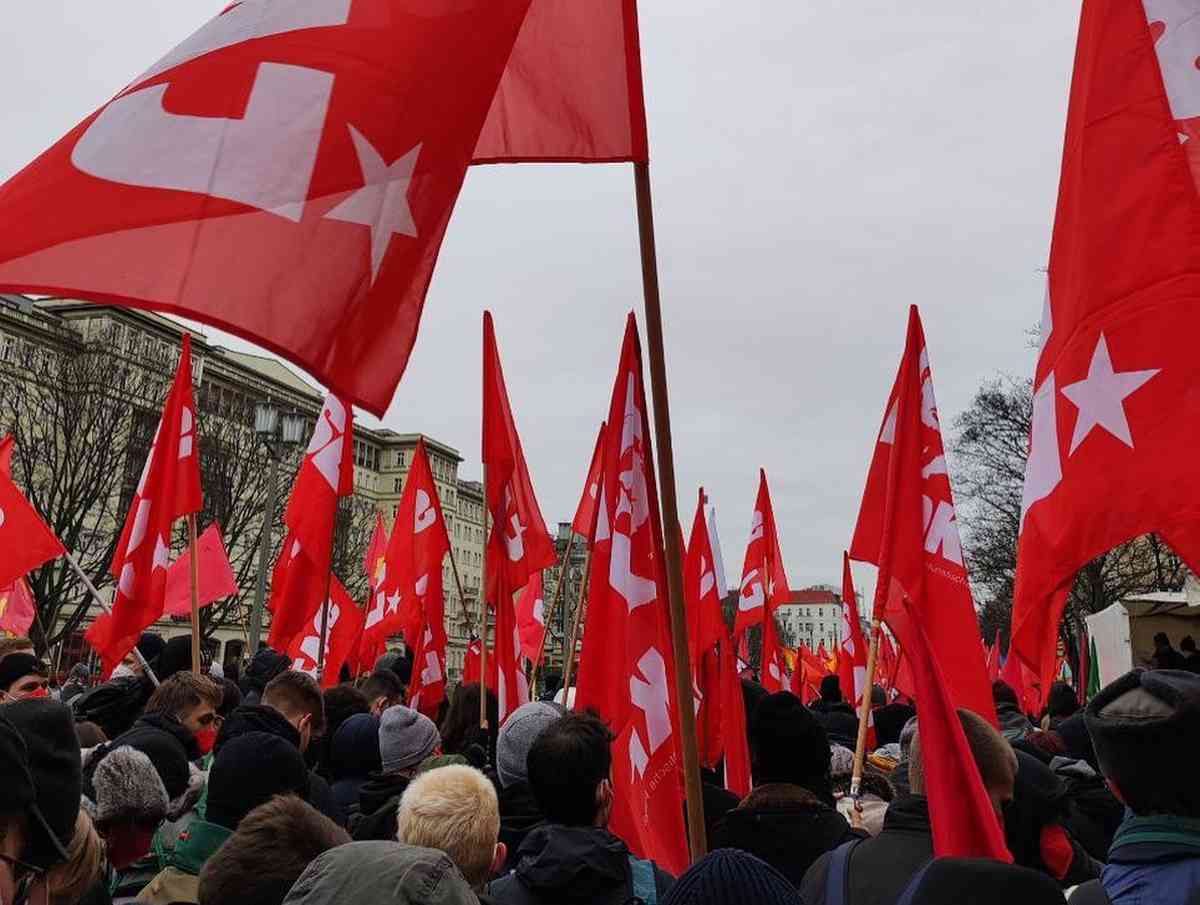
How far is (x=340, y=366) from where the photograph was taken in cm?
293

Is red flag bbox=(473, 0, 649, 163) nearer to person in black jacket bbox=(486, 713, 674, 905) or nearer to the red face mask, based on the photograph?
person in black jacket bbox=(486, 713, 674, 905)

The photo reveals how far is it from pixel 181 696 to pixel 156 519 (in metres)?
3.80

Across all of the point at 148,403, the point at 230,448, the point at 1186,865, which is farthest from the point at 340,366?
the point at 230,448

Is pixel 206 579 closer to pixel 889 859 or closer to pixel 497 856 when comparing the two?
pixel 497 856

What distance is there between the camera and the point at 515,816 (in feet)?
14.2

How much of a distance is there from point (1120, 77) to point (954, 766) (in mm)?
2827

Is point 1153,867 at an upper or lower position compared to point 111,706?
lower

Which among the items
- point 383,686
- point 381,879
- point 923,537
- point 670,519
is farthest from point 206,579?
point 381,879

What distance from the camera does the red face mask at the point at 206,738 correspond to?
558cm

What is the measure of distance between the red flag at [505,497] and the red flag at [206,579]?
4.62m

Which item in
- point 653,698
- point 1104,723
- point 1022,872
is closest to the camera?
point 1022,872

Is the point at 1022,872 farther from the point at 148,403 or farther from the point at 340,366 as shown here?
the point at 148,403

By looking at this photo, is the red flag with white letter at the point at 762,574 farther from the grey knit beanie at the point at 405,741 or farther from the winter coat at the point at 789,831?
the winter coat at the point at 789,831

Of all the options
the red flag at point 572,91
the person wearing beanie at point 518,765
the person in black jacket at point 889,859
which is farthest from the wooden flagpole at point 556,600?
the person in black jacket at point 889,859
